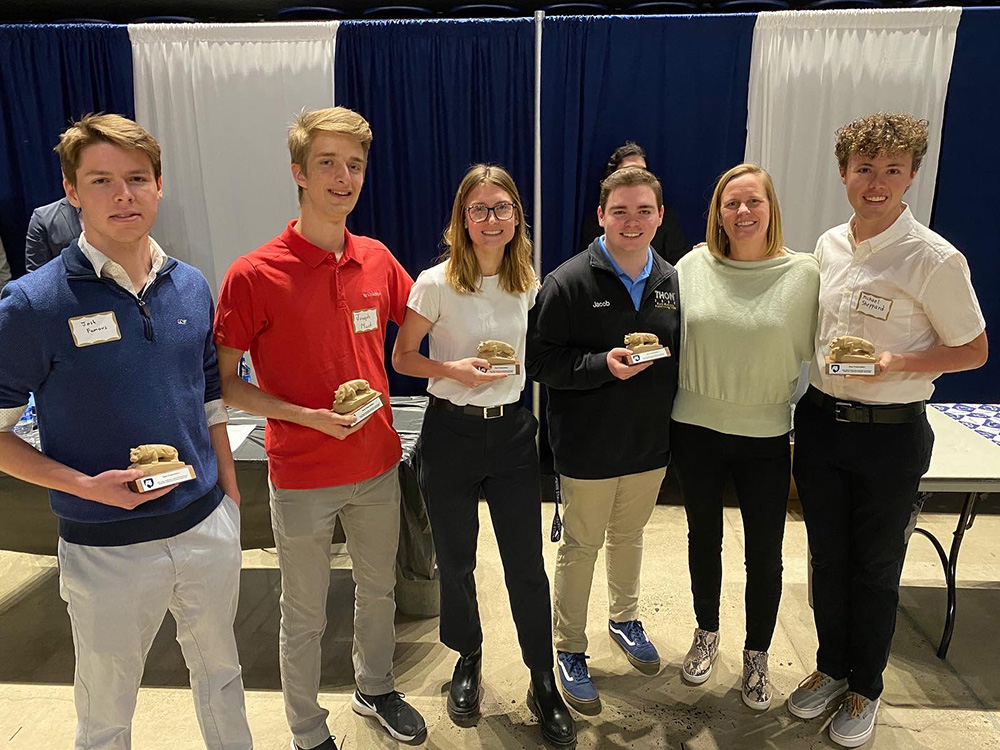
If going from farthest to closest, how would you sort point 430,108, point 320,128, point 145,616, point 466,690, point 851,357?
1. point 430,108
2. point 466,690
3. point 851,357
4. point 320,128
5. point 145,616

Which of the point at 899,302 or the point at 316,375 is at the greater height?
the point at 899,302

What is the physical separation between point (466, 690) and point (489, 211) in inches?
62.7

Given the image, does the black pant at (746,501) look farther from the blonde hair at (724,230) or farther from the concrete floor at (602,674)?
the blonde hair at (724,230)

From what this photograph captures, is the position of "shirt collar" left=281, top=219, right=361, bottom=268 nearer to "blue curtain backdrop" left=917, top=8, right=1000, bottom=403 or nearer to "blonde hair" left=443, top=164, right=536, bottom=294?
"blonde hair" left=443, top=164, right=536, bottom=294

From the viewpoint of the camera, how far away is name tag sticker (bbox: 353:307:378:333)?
1.89 metres

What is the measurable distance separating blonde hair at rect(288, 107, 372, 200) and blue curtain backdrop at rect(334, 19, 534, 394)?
8.49ft

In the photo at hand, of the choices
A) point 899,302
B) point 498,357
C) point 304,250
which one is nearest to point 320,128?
point 304,250

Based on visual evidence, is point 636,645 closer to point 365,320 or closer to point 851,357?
point 851,357

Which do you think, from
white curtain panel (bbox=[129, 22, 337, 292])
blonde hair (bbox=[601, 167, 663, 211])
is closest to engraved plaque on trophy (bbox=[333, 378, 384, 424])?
blonde hair (bbox=[601, 167, 663, 211])

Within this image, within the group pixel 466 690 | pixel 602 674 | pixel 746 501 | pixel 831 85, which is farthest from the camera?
pixel 831 85

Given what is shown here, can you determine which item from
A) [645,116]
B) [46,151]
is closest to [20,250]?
Answer: [46,151]

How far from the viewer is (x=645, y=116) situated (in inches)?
169

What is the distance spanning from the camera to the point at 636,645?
262cm

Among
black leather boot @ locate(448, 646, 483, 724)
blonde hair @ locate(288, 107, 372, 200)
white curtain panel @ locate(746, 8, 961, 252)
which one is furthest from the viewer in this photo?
white curtain panel @ locate(746, 8, 961, 252)
